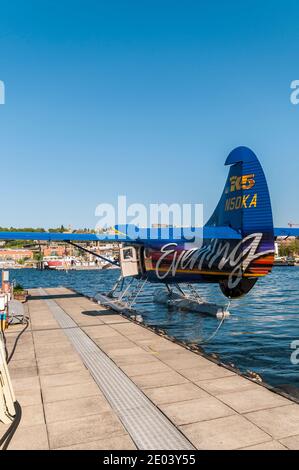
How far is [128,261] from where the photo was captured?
24.1 metres

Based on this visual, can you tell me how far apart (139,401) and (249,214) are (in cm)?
1006

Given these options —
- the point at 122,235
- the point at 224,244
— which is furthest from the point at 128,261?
the point at 224,244

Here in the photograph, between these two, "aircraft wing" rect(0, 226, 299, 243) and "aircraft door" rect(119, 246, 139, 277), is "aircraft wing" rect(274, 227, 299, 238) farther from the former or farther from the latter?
"aircraft door" rect(119, 246, 139, 277)

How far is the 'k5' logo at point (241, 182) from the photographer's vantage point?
1570 cm

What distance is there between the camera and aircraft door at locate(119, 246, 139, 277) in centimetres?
2367

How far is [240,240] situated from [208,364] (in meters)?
6.87

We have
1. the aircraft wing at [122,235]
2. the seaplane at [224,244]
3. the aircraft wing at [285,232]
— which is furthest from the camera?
the aircraft wing at [122,235]

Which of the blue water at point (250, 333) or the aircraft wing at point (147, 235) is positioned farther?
the aircraft wing at point (147, 235)

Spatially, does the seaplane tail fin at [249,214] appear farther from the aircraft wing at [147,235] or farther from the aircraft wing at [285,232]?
the aircraft wing at [285,232]

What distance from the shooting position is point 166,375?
9477mm

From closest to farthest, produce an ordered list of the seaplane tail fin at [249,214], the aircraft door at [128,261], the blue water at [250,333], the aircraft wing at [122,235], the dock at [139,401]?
the dock at [139,401], the blue water at [250,333], the seaplane tail fin at [249,214], the aircraft wing at [122,235], the aircraft door at [128,261]

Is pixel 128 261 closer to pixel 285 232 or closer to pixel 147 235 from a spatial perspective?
pixel 147 235

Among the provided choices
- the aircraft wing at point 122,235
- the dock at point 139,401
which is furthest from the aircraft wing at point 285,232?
the dock at point 139,401
